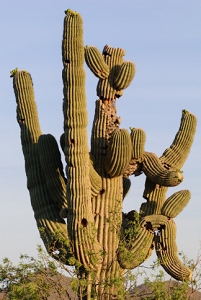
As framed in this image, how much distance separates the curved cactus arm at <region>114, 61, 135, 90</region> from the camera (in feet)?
49.1

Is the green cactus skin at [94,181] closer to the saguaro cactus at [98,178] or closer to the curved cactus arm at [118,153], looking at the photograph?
the saguaro cactus at [98,178]

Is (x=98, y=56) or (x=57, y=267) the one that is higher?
(x=98, y=56)

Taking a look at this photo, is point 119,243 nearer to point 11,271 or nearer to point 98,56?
point 11,271

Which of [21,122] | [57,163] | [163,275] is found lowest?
[163,275]

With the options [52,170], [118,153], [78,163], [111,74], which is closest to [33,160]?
[52,170]

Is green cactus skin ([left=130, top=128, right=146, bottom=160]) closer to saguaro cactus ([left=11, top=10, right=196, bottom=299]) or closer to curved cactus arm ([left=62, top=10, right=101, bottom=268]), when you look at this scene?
saguaro cactus ([left=11, top=10, right=196, bottom=299])

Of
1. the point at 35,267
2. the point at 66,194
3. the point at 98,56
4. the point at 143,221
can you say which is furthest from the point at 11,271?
the point at 98,56

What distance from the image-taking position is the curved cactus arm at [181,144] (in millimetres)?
15336

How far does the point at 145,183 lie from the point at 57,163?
1.83 metres

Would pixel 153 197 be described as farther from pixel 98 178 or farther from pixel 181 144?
pixel 98 178

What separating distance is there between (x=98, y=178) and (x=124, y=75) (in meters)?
1.93

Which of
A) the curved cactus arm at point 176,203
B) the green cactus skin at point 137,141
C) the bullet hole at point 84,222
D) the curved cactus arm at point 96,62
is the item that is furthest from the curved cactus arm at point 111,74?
the bullet hole at point 84,222

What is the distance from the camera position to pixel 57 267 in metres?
13.7

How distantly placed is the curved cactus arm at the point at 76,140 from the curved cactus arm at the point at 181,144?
6.47ft
